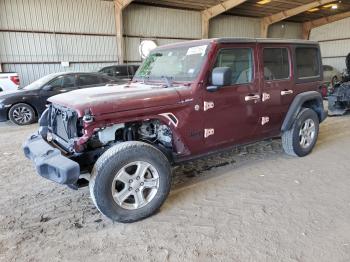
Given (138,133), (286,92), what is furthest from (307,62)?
(138,133)

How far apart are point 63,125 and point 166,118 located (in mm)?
1113

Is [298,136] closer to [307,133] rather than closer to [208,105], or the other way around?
[307,133]

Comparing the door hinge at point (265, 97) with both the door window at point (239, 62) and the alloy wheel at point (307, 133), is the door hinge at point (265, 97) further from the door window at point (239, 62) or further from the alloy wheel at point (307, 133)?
the alloy wheel at point (307, 133)

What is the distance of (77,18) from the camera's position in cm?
1363

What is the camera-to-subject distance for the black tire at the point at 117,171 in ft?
9.27

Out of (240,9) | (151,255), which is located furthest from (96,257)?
(240,9)

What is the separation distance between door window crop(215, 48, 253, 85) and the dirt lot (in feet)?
4.37

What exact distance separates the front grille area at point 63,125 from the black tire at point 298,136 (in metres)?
3.16

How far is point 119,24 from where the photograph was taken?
14.4 meters

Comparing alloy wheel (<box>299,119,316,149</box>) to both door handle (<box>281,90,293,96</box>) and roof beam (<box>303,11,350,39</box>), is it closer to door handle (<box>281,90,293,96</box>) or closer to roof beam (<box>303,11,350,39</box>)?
door handle (<box>281,90,293,96</box>)

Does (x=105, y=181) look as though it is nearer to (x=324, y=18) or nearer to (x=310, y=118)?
(x=310, y=118)

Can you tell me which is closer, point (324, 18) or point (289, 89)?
point (289, 89)

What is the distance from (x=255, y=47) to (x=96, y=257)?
3085mm

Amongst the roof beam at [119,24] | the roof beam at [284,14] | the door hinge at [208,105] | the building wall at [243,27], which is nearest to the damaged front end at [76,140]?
the door hinge at [208,105]
